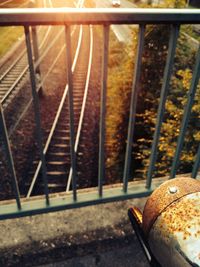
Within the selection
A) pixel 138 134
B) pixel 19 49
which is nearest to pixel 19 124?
pixel 138 134

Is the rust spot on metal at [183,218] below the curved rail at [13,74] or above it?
above

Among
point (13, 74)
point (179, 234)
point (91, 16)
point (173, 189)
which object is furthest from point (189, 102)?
point (13, 74)

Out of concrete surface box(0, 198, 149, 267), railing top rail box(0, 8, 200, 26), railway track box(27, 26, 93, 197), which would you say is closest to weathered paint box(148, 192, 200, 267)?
concrete surface box(0, 198, 149, 267)

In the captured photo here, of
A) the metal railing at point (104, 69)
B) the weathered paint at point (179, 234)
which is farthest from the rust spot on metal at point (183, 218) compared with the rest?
the metal railing at point (104, 69)

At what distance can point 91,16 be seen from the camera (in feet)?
5.31

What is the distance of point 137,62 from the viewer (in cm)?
193

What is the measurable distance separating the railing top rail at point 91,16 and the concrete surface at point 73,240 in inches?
67.8

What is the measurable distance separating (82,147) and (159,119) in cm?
839

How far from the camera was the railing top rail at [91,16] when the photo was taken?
5.00 feet

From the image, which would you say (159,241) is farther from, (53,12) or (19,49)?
(19,49)

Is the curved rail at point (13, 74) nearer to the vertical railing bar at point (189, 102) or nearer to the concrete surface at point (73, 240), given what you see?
the concrete surface at point (73, 240)

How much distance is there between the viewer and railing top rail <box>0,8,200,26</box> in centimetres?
152

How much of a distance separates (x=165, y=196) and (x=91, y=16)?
1.07 meters

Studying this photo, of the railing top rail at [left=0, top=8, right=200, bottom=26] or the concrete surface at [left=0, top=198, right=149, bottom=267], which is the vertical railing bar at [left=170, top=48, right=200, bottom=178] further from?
the concrete surface at [left=0, top=198, right=149, bottom=267]
